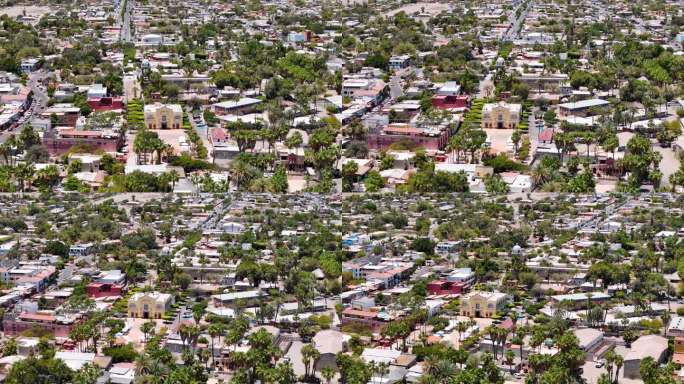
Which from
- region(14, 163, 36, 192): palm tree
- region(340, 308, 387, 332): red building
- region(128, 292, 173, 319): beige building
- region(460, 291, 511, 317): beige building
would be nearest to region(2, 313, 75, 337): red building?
region(128, 292, 173, 319): beige building

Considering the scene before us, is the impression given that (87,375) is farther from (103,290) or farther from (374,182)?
(374,182)

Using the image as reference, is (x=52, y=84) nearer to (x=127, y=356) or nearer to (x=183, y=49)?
(x=183, y=49)

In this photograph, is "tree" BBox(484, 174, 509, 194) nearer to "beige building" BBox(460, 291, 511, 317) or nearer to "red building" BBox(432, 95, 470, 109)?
"red building" BBox(432, 95, 470, 109)

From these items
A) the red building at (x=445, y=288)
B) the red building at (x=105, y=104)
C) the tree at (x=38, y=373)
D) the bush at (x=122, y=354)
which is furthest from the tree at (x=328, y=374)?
the red building at (x=105, y=104)

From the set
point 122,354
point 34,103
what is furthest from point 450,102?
point 122,354

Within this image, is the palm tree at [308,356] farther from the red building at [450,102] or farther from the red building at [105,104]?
the red building at [105,104]

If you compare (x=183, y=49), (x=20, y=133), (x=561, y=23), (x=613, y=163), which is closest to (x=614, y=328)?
→ (x=613, y=163)
